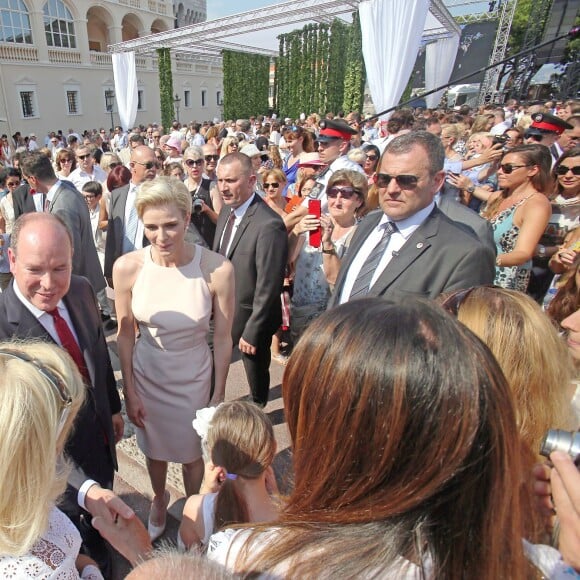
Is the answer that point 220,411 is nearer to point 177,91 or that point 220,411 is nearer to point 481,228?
point 481,228

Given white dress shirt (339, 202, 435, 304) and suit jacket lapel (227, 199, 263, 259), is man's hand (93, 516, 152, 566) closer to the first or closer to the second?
white dress shirt (339, 202, 435, 304)

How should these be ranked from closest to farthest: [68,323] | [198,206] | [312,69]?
[68,323] < [198,206] < [312,69]

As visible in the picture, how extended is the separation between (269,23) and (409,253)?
53.5 feet

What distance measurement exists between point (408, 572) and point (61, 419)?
947 mm

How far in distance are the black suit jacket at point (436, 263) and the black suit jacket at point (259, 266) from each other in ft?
3.03

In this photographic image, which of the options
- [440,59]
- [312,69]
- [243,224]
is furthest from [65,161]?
[312,69]

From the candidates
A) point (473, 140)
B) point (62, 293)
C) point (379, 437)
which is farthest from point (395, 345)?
point (473, 140)

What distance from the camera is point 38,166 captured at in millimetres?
3697

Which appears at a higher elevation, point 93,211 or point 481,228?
point 481,228

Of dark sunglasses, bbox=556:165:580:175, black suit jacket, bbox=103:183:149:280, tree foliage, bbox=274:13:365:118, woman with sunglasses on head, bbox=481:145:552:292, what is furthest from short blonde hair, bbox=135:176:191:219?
tree foliage, bbox=274:13:365:118

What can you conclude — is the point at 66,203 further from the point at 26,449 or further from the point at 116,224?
the point at 26,449

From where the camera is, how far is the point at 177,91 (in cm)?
3669

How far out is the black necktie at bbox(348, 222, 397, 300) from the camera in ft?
7.18

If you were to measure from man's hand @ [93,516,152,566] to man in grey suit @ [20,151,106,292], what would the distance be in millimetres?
2802
